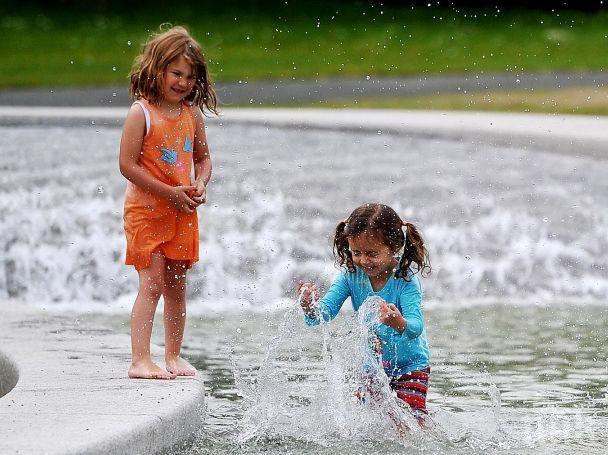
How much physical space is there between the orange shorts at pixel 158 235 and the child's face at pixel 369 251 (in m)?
0.73

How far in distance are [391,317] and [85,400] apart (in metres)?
1.04

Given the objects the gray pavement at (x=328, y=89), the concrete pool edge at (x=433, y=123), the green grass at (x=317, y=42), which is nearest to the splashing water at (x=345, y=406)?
the concrete pool edge at (x=433, y=123)

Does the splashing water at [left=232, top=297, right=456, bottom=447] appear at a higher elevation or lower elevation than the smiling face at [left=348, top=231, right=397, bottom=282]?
lower

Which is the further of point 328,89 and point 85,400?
point 328,89

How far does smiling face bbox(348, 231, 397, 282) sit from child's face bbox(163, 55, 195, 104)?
3.09 ft

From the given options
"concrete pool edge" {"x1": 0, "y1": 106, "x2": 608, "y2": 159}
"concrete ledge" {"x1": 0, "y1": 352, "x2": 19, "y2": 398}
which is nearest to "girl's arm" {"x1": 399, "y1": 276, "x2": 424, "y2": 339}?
"concrete ledge" {"x1": 0, "y1": 352, "x2": 19, "y2": 398}

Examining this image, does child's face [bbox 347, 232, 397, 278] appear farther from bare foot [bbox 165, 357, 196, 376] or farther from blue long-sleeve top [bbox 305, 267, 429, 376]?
bare foot [bbox 165, 357, 196, 376]

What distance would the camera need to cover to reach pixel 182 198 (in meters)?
5.06

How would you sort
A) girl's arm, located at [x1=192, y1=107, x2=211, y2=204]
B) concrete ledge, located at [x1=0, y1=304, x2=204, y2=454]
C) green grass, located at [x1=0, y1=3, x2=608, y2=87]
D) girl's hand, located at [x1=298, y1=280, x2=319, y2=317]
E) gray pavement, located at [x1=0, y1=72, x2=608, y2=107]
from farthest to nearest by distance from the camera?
1. green grass, located at [x1=0, y1=3, x2=608, y2=87]
2. gray pavement, located at [x1=0, y1=72, x2=608, y2=107]
3. girl's arm, located at [x1=192, y1=107, x2=211, y2=204]
4. girl's hand, located at [x1=298, y1=280, x2=319, y2=317]
5. concrete ledge, located at [x1=0, y1=304, x2=204, y2=454]

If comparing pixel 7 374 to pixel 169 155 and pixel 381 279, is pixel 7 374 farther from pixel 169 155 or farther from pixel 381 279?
pixel 381 279

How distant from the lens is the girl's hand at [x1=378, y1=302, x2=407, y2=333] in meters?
4.39

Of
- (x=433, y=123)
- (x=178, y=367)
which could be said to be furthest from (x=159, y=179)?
(x=433, y=123)

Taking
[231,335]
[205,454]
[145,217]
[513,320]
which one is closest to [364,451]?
[205,454]

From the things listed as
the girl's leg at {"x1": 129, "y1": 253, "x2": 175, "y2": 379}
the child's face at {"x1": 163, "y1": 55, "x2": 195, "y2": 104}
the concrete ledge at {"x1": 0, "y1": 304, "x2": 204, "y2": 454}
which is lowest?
the concrete ledge at {"x1": 0, "y1": 304, "x2": 204, "y2": 454}
